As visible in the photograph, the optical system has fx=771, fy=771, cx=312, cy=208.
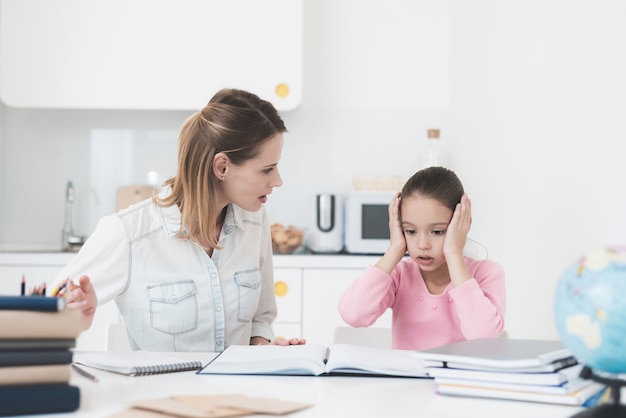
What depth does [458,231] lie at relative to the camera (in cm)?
183

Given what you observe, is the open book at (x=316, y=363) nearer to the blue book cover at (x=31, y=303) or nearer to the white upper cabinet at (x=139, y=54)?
the blue book cover at (x=31, y=303)

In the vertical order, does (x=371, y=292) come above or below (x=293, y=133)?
below

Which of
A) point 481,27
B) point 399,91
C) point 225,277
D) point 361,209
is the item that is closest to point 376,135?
point 399,91

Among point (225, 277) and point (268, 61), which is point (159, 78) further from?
point (225, 277)

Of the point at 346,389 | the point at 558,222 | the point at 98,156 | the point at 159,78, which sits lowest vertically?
the point at 346,389

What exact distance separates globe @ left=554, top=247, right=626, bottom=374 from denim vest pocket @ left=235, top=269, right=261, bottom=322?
1.10 meters

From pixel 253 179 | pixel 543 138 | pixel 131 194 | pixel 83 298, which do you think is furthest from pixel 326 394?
pixel 131 194

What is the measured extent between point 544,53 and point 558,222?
0.51 metres

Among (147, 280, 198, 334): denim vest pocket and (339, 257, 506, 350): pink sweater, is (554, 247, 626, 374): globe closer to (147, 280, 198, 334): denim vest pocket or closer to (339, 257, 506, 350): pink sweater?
(339, 257, 506, 350): pink sweater

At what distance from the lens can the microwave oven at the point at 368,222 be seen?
3.24 m

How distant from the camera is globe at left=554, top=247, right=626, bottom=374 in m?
0.93

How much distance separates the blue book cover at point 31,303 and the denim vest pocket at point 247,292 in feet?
3.18

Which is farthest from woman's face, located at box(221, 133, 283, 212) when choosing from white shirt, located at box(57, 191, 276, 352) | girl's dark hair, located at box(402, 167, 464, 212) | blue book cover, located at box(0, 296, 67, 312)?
blue book cover, located at box(0, 296, 67, 312)

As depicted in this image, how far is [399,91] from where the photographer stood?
3.75 m
